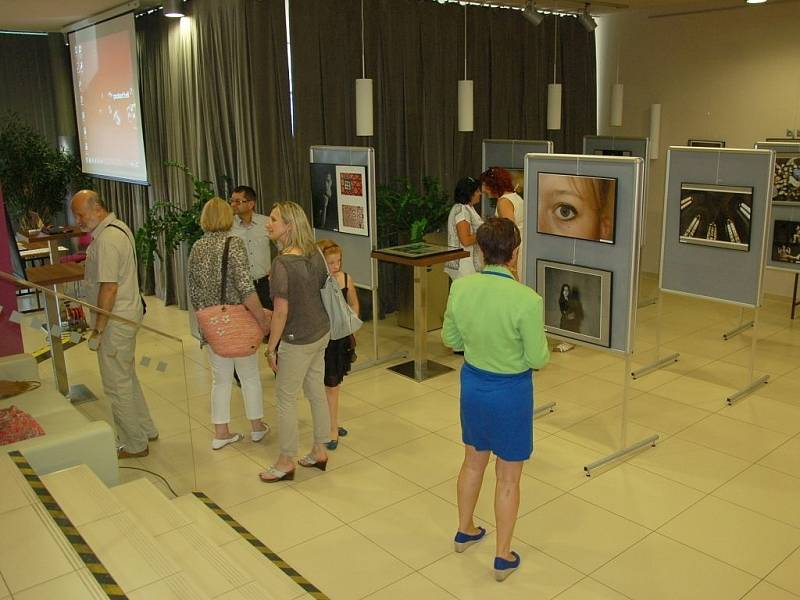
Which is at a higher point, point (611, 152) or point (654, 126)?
point (654, 126)

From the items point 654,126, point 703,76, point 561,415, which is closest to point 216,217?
point 561,415

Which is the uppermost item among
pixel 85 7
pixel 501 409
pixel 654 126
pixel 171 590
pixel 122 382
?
pixel 85 7

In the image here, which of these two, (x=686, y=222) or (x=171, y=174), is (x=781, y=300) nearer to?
(x=686, y=222)

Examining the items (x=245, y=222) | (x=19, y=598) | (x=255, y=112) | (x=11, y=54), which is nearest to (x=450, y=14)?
(x=255, y=112)

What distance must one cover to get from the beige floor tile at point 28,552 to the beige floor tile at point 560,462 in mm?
2548

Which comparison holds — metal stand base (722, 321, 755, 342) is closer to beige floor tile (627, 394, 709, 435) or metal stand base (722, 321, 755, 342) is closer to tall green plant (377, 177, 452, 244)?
beige floor tile (627, 394, 709, 435)

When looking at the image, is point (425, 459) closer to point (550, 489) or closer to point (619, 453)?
point (550, 489)

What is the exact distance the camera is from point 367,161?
5.79 metres

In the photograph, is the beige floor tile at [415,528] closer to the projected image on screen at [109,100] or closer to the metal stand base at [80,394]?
the metal stand base at [80,394]

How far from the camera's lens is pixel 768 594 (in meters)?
3.26

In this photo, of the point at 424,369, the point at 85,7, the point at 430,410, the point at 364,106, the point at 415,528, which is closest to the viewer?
the point at 415,528

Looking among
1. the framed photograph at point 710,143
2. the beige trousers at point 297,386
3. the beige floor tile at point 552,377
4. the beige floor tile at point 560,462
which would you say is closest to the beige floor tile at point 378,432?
the beige trousers at point 297,386

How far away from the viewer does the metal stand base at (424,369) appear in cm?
603

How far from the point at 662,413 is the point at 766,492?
1161mm
